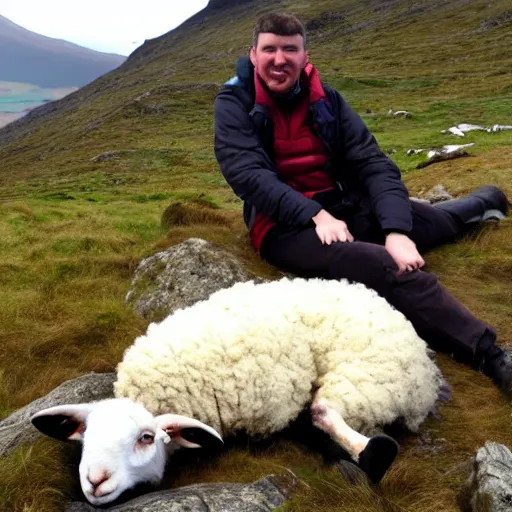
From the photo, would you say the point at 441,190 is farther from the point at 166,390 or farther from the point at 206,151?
the point at 206,151

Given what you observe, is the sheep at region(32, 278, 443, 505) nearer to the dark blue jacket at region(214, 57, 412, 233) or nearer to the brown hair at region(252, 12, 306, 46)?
the dark blue jacket at region(214, 57, 412, 233)

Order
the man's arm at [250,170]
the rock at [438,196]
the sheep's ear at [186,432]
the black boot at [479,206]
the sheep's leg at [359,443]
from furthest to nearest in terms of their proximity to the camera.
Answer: the rock at [438,196] → the black boot at [479,206] → the man's arm at [250,170] → the sheep's ear at [186,432] → the sheep's leg at [359,443]

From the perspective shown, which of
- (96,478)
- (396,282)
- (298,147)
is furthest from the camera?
(298,147)

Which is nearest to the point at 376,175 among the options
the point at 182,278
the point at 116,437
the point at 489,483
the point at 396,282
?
the point at 396,282

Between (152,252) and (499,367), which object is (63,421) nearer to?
(499,367)

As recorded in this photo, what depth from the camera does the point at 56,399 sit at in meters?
3.90

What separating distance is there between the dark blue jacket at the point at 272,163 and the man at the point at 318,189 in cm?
1

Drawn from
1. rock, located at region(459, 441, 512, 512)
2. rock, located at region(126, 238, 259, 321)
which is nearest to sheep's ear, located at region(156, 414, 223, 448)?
rock, located at region(459, 441, 512, 512)

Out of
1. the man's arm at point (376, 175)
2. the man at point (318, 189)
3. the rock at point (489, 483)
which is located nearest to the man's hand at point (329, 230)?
the man at point (318, 189)

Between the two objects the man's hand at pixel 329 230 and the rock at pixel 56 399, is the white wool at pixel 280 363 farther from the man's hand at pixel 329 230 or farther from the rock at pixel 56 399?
the man's hand at pixel 329 230

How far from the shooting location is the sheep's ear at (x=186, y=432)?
342 centimetres

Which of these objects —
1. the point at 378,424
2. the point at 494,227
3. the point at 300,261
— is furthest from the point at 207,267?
the point at 494,227

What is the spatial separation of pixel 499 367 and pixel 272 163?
289cm

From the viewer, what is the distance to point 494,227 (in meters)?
7.46
